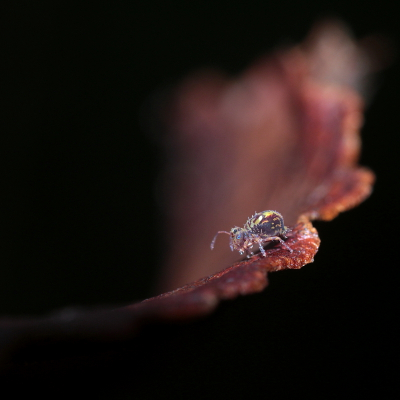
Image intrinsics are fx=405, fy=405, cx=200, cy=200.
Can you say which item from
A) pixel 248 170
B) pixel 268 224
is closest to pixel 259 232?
pixel 268 224

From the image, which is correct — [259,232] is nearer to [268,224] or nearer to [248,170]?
[268,224]

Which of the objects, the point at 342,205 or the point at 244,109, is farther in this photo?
the point at 244,109

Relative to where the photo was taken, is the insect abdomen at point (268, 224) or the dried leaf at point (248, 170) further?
the insect abdomen at point (268, 224)

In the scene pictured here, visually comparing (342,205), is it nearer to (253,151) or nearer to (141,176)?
(253,151)

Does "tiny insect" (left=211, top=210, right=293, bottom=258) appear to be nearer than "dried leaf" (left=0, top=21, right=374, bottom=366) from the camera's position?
No

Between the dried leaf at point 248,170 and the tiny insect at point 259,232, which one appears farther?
the tiny insect at point 259,232

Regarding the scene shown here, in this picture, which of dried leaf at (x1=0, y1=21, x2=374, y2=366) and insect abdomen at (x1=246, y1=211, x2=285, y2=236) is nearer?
dried leaf at (x1=0, y1=21, x2=374, y2=366)

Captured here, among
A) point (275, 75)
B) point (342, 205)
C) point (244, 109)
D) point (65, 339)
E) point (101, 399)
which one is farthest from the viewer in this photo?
point (244, 109)

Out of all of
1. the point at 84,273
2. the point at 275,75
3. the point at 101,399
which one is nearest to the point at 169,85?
the point at 275,75
